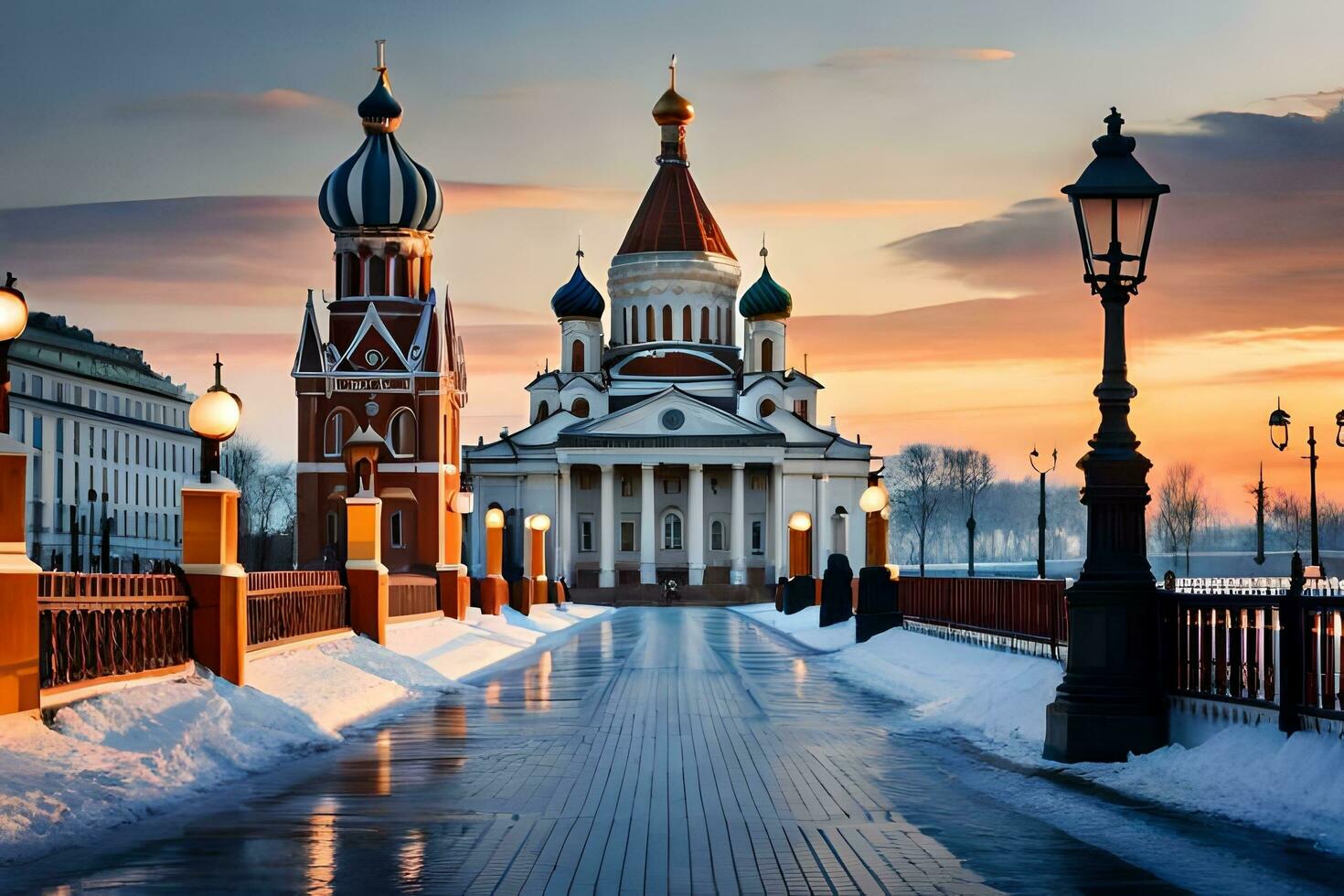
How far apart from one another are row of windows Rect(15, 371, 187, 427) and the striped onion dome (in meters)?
23.7

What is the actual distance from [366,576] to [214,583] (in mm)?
9695

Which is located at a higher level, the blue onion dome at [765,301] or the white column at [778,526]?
the blue onion dome at [765,301]

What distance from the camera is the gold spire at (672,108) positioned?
108m

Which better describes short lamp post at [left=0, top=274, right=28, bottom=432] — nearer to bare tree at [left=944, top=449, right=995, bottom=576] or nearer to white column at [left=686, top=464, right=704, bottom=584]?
white column at [left=686, top=464, right=704, bottom=584]

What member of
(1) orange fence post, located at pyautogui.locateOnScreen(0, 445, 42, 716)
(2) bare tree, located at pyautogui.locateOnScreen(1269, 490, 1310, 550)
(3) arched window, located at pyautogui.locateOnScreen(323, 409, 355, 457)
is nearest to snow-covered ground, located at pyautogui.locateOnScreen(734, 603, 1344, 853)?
(1) orange fence post, located at pyautogui.locateOnScreen(0, 445, 42, 716)

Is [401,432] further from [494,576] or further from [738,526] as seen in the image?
[494,576]

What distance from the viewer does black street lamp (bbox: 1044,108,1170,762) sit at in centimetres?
1340

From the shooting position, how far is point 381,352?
74062 millimetres

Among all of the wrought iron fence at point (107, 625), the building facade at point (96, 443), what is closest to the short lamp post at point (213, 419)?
the wrought iron fence at point (107, 625)

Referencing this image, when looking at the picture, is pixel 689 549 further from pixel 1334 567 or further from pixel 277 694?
pixel 277 694

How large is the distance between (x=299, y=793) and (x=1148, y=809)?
5.76m

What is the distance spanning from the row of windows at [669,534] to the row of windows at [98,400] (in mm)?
28163

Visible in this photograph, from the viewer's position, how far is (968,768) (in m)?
13.9

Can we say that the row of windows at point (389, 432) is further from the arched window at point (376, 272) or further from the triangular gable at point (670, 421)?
the triangular gable at point (670, 421)
